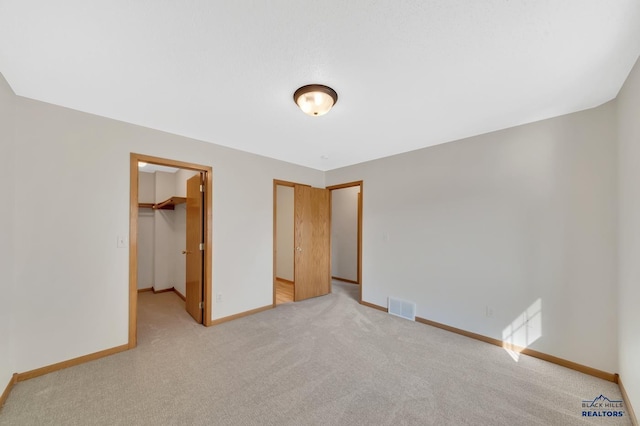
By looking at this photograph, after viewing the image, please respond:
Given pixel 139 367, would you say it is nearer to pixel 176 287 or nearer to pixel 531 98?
pixel 176 287

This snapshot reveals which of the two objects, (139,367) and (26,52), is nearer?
(26,52)

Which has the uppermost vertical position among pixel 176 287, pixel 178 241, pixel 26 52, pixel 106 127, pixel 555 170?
pixel 26 52

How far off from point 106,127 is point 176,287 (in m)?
3.38

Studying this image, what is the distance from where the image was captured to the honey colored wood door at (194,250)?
3297 mm

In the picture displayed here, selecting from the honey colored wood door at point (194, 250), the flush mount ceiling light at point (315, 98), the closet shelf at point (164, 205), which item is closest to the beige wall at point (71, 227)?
the honey colored wood door at point (194, 250)

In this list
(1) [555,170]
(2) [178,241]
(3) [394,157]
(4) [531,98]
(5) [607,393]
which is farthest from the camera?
(2) [178,241]

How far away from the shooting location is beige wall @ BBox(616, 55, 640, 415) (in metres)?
1.62

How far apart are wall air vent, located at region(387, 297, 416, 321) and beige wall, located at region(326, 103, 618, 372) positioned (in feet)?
0.28

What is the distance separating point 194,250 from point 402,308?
3.17 metres

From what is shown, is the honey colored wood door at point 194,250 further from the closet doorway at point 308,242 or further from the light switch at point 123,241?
the closet doorway at point 308,242

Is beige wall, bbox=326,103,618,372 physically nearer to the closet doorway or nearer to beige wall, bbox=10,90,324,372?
the closet doorway

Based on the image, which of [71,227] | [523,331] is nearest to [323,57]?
[71,227]

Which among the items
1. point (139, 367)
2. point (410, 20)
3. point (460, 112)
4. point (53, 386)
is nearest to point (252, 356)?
point (139, 367)

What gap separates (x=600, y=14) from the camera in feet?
4.06
